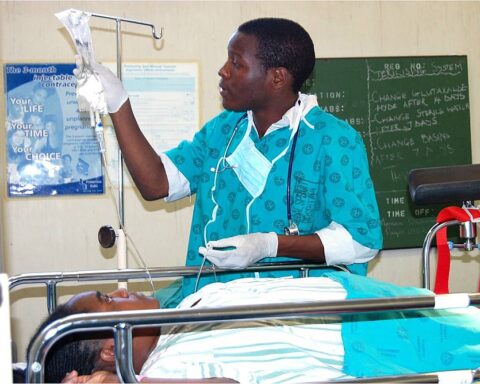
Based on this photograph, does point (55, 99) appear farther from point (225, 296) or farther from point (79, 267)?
point (225, 296)

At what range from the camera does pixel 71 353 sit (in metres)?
1.64

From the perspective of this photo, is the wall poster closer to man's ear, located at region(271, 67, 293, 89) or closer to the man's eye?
man's ear, located at region(271, 67, 293, 89)

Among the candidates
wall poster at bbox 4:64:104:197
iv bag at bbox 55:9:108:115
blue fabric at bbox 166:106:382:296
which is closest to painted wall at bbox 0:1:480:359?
wall poster at bbox 4:64:104:197

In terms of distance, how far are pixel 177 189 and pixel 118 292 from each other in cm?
65

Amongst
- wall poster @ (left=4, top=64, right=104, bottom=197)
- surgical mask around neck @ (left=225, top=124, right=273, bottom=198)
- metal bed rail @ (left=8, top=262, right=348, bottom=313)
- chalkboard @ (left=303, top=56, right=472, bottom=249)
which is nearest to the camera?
metal bed rail @ (left=8, top=262, right=348, bottom=313)

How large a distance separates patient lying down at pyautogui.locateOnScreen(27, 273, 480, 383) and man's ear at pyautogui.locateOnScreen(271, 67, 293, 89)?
82 centimetres

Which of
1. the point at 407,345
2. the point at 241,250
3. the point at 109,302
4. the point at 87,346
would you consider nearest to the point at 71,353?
the point at 87,346

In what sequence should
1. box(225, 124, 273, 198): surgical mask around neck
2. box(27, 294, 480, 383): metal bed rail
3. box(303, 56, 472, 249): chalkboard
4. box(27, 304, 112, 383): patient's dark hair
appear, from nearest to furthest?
box(27, 294, 480, 383): metal bed rail
box(27, 304, 112, 383): patient's dark hair
box(225, 124, 273, 198): surgical mask around neck
box(303, 56, 472, 249): chalkboard

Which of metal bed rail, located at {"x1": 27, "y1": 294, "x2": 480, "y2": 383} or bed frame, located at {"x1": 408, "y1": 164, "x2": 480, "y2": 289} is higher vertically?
bed frame, located at {"x1": 408, "y1": 164, "x2": 480, "y2": 289}

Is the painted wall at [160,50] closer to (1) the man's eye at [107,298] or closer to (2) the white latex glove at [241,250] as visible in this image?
(2) the white latex glove at [241,250]

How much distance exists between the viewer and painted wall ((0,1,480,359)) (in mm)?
→ 3711

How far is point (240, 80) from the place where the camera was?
2.29 meters

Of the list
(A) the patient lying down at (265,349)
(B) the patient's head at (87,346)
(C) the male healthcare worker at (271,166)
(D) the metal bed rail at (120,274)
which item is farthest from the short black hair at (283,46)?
(B) the patient's head at (87,346)

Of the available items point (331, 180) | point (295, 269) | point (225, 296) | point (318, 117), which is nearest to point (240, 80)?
point (318, 117)
